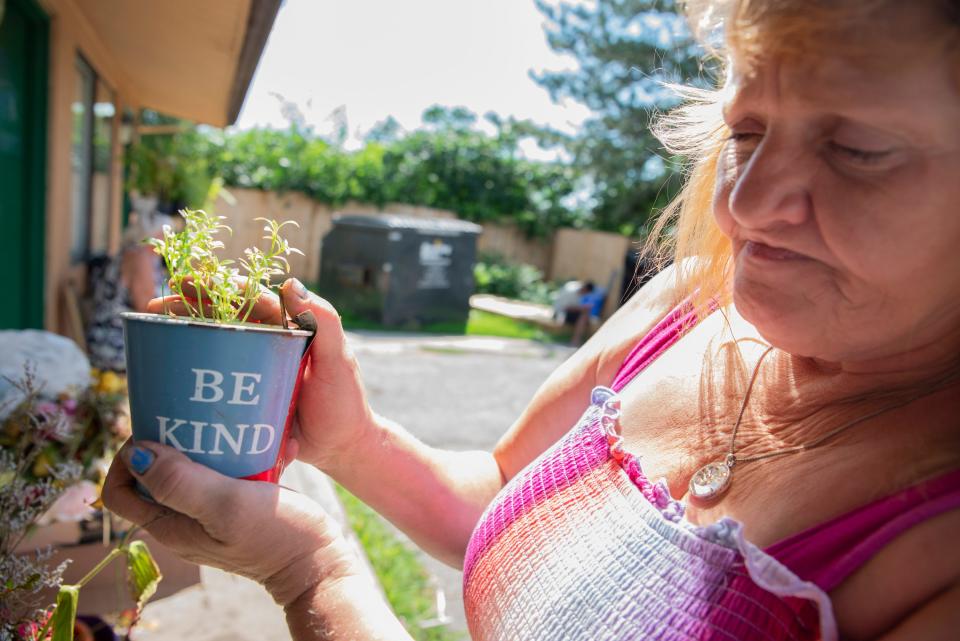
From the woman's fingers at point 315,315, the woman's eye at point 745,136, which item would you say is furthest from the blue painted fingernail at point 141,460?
the woman's eye at point 745,136

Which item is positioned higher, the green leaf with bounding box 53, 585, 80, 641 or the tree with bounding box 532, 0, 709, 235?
the tree with bounding box 532, 0, 709, 235

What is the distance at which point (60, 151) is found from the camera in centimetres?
468

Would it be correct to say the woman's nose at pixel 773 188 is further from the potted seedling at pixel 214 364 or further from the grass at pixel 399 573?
the grass at pixel 399 573

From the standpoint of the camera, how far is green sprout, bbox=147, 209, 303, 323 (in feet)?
3.10

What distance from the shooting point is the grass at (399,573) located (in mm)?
3270

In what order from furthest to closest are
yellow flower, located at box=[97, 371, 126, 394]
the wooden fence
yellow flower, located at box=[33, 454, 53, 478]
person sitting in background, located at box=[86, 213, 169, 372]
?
the wooden fence → person sitting in background, located at box=[86, 213, 169, 372] → yellow flower, located at box=[97, 371, 126, 394] → yellow flower, located at box=[33, 454, 53, 478]

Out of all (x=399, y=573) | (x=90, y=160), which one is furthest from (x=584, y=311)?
(x=399, y=573)

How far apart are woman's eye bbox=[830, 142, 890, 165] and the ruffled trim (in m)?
0.42

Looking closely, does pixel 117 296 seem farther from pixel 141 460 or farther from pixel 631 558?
pixel 631 558

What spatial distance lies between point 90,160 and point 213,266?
664 centimetres

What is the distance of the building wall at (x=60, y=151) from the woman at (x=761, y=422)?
4.27 meters

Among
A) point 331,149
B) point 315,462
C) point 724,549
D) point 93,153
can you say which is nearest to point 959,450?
point 724,549

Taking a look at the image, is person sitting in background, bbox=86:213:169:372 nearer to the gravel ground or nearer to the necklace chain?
the gravel ground

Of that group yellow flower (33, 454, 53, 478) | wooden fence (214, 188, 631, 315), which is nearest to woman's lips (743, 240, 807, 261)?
yellow flower (33, 454, 53, 478)
